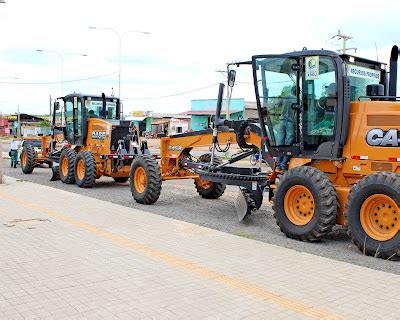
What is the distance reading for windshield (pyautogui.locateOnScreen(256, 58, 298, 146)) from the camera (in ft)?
29.2

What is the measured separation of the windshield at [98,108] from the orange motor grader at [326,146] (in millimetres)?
7539

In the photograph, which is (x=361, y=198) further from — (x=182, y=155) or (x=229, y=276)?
(x=182, y=155)

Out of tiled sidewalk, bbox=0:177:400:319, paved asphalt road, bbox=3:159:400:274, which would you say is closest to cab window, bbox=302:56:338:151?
paved asphalt road, bbox=3:159:400:274

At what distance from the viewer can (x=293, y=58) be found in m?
8.73

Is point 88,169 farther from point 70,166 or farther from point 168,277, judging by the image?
point 168,277

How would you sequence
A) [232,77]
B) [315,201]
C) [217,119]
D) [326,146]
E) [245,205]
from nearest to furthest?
[315,201], [326,146], [232,77], [245,205], [217,119]

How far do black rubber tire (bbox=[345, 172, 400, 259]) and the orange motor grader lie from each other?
A: 0.01 meters

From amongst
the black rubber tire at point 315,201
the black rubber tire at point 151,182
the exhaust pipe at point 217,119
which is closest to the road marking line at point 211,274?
the black rubber tire at point 315,201

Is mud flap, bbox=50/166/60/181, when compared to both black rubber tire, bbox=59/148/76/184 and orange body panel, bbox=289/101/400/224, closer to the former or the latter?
black rubber tire, bbox=59/148/76/184

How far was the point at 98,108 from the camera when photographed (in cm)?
1678

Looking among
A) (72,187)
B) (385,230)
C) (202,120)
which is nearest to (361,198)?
(385,230)

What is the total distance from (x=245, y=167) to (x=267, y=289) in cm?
506

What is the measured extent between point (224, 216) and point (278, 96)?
2940 millimetres

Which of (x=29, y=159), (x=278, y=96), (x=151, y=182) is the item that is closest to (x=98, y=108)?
(x=29, y=159)
